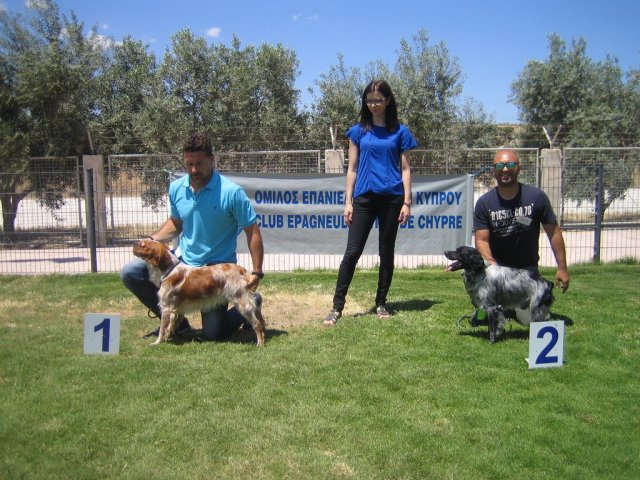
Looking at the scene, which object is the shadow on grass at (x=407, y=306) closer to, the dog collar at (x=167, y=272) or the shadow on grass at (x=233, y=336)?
the shadow on grass at (x=233, y=336)

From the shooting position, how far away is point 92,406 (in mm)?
3625

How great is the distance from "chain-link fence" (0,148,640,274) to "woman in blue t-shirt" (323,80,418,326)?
3546 mm

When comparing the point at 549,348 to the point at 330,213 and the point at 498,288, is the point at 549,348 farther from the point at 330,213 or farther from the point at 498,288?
the point at 330,213

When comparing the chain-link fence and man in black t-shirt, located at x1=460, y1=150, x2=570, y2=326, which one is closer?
man in black t-shirt, located at x1=460, y1=150, x2=570, y2=326

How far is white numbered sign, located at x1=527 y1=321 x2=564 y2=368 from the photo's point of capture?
13.8 feet

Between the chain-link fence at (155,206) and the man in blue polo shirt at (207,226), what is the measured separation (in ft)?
12.8

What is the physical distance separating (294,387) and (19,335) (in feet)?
9.81

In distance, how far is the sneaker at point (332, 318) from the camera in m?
5.54

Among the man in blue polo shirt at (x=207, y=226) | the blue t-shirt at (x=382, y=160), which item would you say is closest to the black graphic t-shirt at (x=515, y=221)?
the blue t-shirt at (x=382, y=160)

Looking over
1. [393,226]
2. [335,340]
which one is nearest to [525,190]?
[393,226]

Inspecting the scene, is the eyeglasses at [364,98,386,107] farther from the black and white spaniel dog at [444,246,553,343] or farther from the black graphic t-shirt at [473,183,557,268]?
the black and white spaniel dog at [444,246,553,343]

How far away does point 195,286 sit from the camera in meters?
4.78

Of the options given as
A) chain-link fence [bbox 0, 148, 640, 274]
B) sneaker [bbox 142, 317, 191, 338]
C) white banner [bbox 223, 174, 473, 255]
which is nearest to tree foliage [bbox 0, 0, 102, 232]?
chain-link fence [bbox 0, 148, 640, 274]

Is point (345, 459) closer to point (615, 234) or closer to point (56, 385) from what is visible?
point (56, 385)
